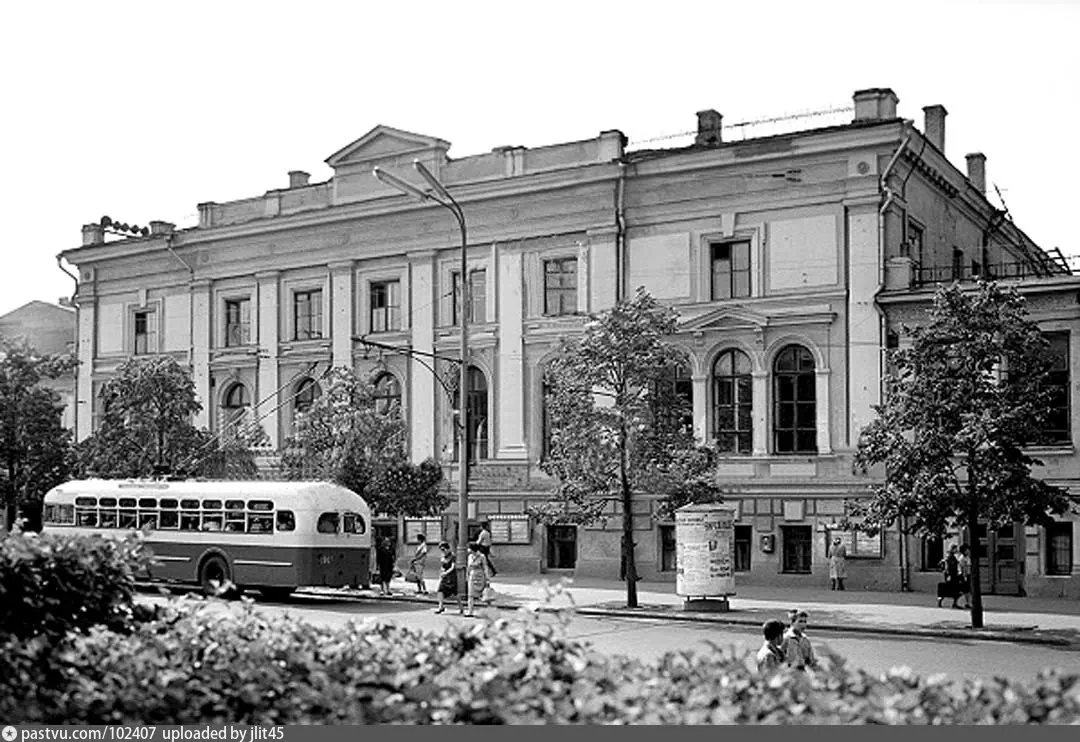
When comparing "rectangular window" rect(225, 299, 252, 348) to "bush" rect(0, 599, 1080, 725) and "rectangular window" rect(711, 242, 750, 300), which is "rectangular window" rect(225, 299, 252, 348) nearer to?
"rectangular window" rect(711, 242, 750, 300)

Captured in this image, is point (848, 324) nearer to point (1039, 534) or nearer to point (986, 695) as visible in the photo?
point (1039, 534)

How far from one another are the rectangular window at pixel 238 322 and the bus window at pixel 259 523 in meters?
17.1

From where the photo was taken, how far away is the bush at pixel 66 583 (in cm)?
1015

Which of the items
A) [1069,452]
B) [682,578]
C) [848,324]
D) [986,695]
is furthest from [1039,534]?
[986,695]

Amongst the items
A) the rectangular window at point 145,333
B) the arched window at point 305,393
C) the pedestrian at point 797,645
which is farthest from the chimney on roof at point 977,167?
the pedestrian at point 797,645

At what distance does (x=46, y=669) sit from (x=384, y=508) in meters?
29.3

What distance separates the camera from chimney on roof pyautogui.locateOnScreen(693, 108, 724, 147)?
40.8 m

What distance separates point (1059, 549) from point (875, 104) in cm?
1200

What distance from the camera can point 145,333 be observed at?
51.9 metres

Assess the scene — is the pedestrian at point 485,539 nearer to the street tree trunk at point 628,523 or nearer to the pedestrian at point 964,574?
the street tree trunk at point 628,523

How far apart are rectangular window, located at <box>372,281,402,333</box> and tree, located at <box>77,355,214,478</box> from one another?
621 cm

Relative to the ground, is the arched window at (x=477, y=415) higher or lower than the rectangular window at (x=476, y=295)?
lower

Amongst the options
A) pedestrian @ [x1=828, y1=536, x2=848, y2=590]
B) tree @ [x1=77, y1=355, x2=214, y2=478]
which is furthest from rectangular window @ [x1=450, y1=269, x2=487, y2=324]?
pedestrian @ [x1=828, y1=536, x2=848, y2=590]

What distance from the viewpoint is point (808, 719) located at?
6.78m
